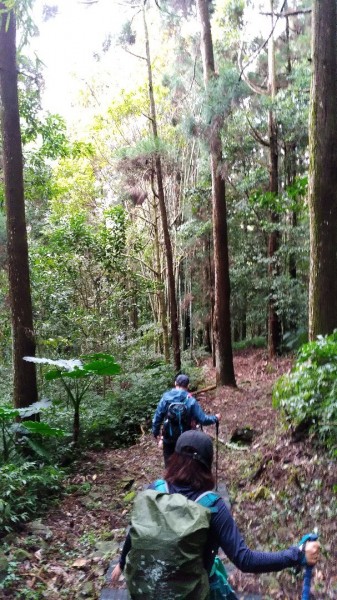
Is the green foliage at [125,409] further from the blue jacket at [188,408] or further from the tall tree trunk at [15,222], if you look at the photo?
the blue jacket at [188,408]

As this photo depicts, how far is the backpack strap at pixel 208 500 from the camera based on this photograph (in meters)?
2.30

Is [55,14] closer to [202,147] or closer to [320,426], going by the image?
[202,147]

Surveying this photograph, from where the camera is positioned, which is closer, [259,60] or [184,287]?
[259,60]

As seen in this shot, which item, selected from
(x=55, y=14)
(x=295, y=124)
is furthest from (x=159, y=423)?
(x=295, y=124)

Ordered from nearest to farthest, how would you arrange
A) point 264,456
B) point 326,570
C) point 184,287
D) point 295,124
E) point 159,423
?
point 326,570 < point 159,423 < point 264,456 < point 295,124 < point 184,287

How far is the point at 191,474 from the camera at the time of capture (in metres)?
2.41

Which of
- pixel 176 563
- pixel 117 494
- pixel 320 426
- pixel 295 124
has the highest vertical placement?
pixel 295 124

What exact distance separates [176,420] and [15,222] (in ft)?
14.5

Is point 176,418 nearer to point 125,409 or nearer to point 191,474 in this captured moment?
point 191,474

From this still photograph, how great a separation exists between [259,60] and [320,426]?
714 inches

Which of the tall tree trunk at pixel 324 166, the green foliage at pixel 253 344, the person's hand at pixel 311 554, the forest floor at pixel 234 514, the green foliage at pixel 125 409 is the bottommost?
the green foliage at pixel 253 344

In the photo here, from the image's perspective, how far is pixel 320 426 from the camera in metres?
5.91

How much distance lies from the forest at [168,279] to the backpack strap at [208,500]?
7.01ft

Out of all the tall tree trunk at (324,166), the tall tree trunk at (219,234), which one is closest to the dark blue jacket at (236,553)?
the tall tree trunk at (324,166)
